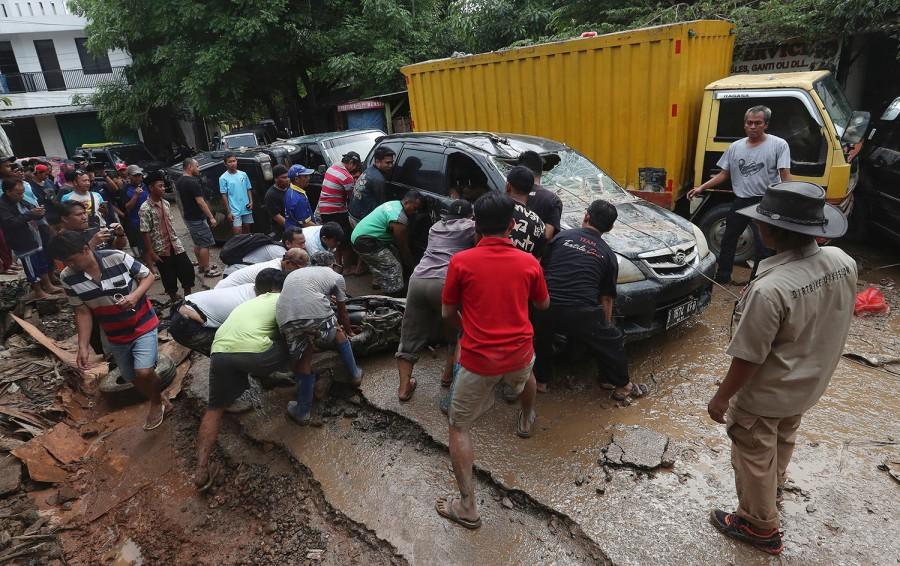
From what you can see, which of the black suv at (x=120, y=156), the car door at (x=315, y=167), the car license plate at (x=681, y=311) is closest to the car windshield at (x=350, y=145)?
the car door at (x=315, y=167)

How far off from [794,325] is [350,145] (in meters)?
7.46

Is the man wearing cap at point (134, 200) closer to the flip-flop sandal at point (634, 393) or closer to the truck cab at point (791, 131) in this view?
the flip-flop sandal at point (634, 393)

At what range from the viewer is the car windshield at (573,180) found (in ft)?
15.2

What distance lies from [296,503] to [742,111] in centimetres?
567

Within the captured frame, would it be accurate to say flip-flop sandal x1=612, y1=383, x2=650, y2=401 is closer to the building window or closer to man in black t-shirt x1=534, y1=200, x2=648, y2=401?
man in black t-shirt x1=534, y1=200, x2=648, y2=401

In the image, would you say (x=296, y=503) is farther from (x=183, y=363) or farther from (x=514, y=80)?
(x=514, y=80)

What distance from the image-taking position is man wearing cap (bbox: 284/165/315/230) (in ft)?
20.5

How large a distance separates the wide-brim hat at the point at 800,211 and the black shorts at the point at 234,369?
287 cm

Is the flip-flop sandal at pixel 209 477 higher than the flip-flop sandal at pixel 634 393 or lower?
lower

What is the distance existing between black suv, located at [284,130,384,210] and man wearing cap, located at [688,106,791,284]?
5049 millimetres

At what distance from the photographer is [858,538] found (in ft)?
8.17

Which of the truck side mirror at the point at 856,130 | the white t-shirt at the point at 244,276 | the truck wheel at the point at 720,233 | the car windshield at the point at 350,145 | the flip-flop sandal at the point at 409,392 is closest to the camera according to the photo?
the flip-flop sandal at the point at 409,392

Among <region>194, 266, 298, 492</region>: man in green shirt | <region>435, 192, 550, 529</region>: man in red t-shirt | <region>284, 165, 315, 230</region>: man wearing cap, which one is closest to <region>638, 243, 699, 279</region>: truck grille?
<region>435, 192, 550, 529</region>: man in red t-shirt

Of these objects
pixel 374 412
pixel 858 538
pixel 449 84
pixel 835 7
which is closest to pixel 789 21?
pixel 835 7
